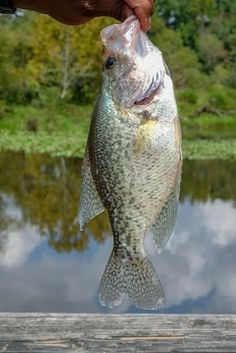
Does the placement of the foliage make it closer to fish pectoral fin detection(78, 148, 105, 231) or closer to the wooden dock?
the wooden dock

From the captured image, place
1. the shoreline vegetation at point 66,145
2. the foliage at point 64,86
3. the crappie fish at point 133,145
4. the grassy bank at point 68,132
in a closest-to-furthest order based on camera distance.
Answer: the crappie fish at point 133,145 < the shoreline vegetation at point 66,145 < the grassy bank at point 68,132 < the foliage at point 64,86

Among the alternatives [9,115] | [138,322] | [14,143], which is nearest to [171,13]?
[9,115]

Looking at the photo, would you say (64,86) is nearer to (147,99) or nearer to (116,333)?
(116,333)

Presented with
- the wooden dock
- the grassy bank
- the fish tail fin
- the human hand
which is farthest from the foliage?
the fish tail fin

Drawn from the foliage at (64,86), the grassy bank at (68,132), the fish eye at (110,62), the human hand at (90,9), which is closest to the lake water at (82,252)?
the human hand at (90,9)

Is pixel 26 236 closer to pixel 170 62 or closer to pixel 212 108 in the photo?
pixel 212 108

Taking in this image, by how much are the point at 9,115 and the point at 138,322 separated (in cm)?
1801

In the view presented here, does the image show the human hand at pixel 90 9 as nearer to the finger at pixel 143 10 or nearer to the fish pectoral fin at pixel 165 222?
the finger at pixel 143 10

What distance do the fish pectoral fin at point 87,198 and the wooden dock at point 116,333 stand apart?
1.01ft

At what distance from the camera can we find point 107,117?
6.87ft

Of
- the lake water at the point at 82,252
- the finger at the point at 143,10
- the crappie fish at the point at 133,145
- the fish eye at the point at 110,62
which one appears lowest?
the lake water at the point at 82,252

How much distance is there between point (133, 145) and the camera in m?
2.08

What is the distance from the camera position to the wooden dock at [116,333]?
2211mm

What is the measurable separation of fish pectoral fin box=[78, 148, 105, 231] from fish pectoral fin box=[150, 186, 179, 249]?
0.14 metres
